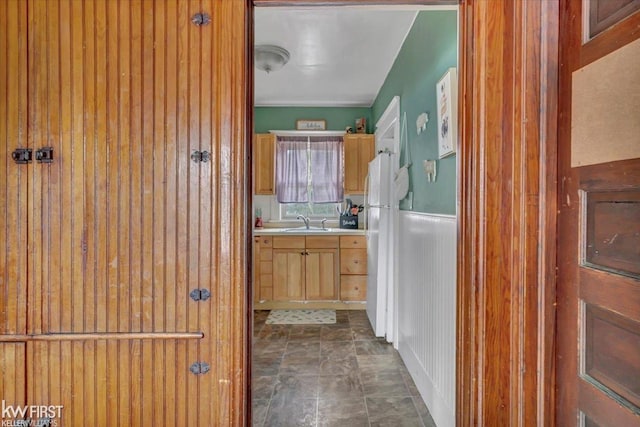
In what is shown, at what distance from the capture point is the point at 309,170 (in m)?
4.57

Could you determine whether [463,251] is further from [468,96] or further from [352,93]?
[352,93]

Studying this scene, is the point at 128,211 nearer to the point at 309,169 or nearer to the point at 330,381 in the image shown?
the point at 330,381

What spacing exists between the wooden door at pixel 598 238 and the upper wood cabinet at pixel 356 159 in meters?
3.45

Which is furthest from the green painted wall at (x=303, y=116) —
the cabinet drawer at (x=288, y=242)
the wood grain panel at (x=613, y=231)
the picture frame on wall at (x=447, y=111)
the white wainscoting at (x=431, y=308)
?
the wood grain panel at (x=613, y=231)

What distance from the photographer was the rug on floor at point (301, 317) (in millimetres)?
3594

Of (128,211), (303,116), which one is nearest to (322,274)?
(303,116)

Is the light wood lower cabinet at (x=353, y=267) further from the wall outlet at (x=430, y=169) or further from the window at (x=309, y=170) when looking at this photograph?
the wall outlet at (x=430, y=169)

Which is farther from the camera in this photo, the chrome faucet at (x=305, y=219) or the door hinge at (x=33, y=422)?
the chrome faucet at (x=305, y=219)

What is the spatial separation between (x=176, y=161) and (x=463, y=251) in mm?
979

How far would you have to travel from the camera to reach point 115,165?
3.67ft

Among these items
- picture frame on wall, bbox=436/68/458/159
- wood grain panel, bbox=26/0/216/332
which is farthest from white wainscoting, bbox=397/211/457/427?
wood grain panel, bbox=26/0/216/332

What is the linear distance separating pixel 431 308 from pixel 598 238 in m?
1.22

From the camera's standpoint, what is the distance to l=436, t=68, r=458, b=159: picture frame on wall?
1668mm

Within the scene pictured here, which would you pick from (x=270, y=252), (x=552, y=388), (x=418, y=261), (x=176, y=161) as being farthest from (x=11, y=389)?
(x=270, y=252)
